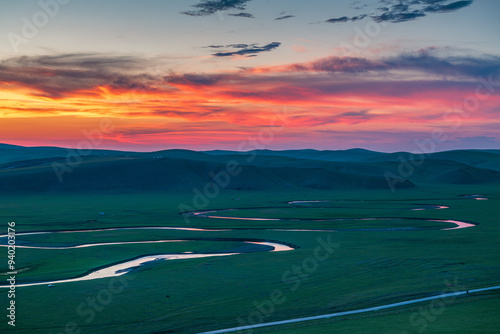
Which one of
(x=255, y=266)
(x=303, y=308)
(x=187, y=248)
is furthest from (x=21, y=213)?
(x=303, y=308)

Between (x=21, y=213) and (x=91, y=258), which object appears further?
(x=21, y=213)

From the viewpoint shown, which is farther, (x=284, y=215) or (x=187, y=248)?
(x=284, y=215)

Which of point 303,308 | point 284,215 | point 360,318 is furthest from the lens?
point 284,215

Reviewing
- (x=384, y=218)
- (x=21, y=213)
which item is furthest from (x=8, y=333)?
(x=21, y=213)

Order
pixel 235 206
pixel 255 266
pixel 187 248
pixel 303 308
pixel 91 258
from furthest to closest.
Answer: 1. pixel 235 206
2. pixel 187 248
3. pixel 91 258
4. pixel 255 266
5. pixel 303 308

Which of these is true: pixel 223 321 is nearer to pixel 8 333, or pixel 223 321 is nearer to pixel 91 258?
pixel 8 333

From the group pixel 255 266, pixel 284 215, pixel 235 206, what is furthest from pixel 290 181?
pixel 255 266

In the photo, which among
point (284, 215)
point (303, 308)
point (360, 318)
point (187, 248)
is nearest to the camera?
point (360, 318)

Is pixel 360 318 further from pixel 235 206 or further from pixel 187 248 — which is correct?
pixel 235 206

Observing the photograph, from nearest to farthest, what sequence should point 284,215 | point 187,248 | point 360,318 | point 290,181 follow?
point 360,318 < point 187,248 < point 284,215 < point 290,181
